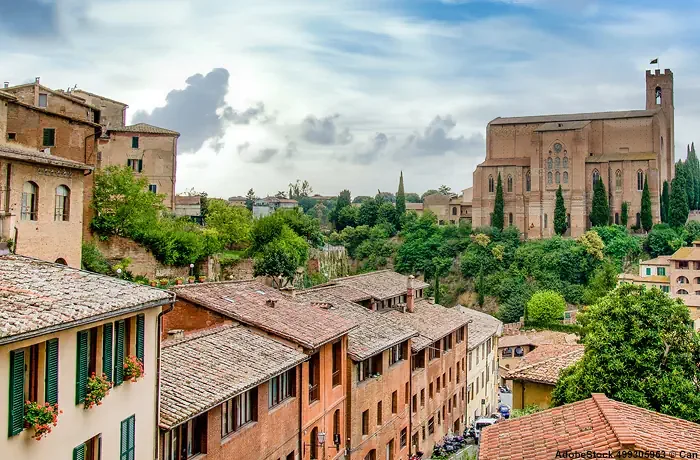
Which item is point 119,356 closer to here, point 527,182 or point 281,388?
point 281,388

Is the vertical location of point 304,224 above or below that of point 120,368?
above

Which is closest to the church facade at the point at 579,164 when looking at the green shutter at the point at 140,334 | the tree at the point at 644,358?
the tree at the point at 644,358

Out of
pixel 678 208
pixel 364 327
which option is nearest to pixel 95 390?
pixel 364 327

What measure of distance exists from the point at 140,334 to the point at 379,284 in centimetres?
2412

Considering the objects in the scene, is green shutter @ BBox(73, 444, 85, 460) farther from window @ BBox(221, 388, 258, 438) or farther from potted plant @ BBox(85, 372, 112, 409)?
window @ BBox(221, 388, 258, 438)

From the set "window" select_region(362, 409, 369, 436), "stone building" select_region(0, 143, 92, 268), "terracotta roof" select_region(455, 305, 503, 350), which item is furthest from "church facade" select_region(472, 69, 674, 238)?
"stone building" select_region(0, 143, 92, 268)

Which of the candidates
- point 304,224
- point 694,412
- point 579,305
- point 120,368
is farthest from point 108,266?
point 579,305

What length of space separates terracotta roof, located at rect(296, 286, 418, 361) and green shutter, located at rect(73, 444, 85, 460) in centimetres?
1369

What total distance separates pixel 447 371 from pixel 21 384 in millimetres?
30207

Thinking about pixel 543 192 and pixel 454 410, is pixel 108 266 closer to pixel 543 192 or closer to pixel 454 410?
pixel 454 410

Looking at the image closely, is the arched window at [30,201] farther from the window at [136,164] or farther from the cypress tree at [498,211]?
the cypress tree at [498,211]

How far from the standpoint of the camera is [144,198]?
47.0 metres

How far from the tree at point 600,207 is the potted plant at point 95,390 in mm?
87432

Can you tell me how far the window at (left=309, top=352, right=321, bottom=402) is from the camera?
2278cm
